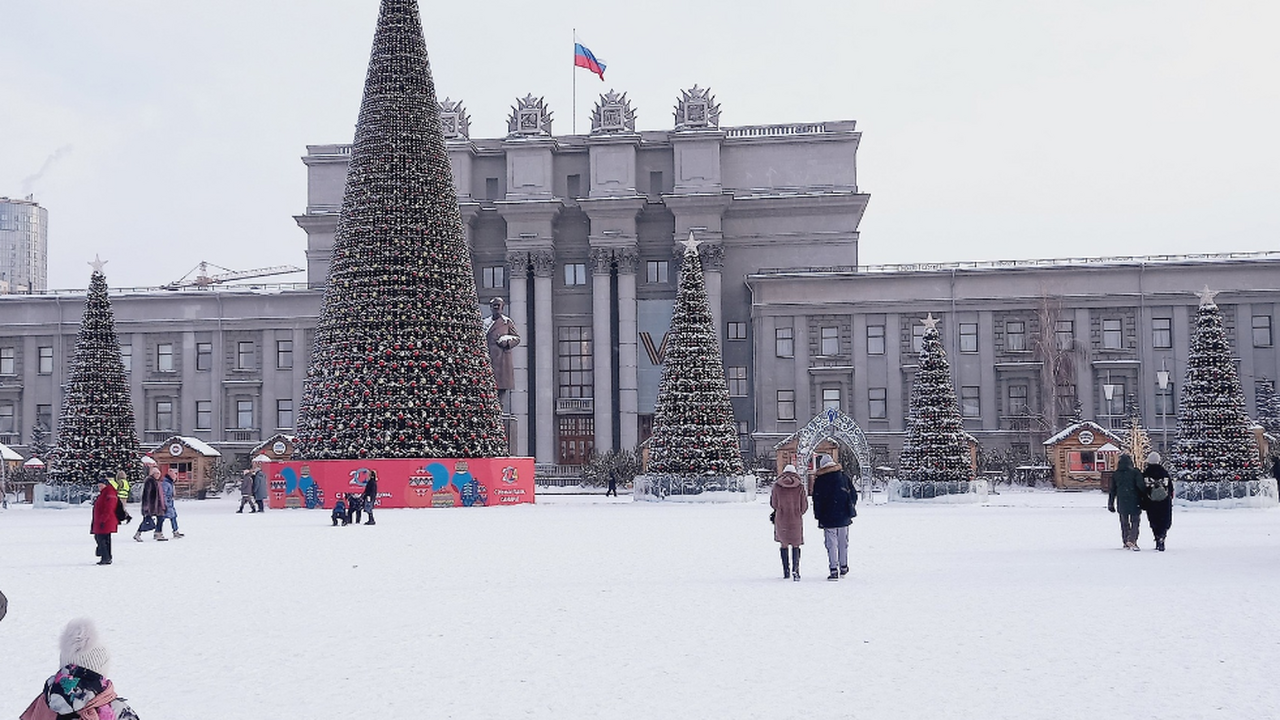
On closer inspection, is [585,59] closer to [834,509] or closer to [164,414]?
[164,414]

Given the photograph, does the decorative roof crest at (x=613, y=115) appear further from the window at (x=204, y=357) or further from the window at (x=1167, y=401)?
the window at (x=1167, y=401)

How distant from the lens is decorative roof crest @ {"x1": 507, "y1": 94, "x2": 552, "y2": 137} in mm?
67562

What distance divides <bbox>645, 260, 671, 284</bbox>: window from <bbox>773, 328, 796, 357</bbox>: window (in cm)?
797

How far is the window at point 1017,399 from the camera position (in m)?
60.3

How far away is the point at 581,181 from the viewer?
68.2 metres

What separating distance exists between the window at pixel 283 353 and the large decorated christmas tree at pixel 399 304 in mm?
34849

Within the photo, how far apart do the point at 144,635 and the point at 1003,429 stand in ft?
178

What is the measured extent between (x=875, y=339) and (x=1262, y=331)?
18.6 metres

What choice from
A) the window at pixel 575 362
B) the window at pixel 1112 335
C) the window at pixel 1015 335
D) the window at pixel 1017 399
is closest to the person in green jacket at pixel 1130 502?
the window at pixel 1017 399

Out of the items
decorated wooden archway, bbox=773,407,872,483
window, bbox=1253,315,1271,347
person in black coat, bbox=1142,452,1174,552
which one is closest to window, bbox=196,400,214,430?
decorated wooden archway, bbox=773,407,872,483

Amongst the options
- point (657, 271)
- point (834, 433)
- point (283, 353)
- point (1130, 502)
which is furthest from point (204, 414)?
point (1130, 502)

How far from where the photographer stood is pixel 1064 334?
197 ft

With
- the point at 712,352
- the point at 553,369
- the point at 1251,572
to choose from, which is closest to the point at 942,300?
the point at 553,369

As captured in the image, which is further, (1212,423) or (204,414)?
(204,414)
